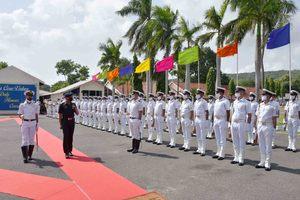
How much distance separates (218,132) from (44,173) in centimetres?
479

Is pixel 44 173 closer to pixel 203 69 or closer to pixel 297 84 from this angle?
pixel 203 69

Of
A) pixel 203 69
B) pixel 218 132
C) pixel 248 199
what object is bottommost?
pixel 248 199

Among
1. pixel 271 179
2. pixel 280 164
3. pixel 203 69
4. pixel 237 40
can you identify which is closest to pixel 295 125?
pixel 280 164

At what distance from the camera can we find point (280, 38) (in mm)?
15391

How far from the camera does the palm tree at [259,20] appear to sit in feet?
72.8

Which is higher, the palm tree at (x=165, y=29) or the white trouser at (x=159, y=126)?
the palm tree at (x=165, y=29)

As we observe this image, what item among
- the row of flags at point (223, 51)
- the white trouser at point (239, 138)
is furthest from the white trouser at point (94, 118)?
the white trouser at point (239, 138)

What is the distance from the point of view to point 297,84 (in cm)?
9881

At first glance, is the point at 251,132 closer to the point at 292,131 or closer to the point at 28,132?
the point at 292,131

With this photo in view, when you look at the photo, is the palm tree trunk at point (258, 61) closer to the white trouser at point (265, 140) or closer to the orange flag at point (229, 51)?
the orange flag at point (229, 51)

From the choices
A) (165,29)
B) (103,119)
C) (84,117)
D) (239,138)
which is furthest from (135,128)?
(165,29)

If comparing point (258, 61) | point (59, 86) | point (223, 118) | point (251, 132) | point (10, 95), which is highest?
point (59, 86)

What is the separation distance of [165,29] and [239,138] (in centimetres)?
2215

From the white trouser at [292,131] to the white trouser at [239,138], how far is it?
3050 mm
